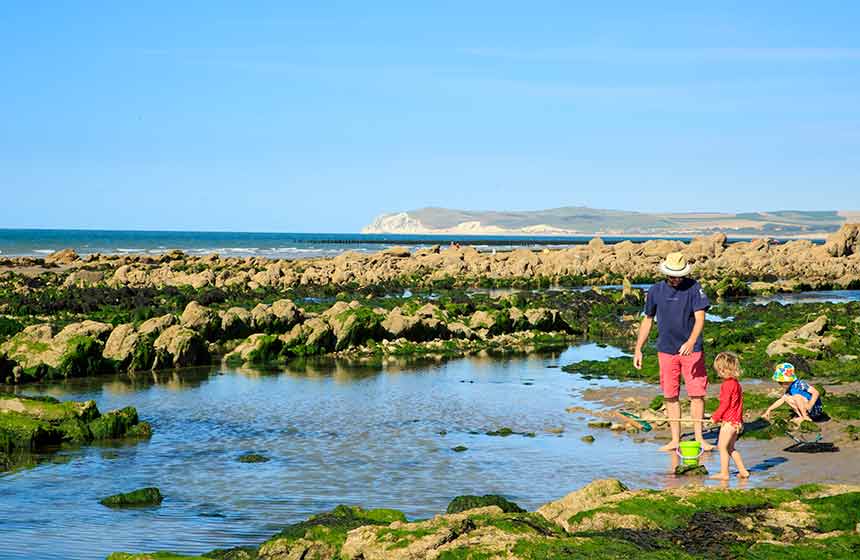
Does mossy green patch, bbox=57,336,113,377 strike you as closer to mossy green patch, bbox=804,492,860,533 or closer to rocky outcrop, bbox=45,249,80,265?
mossy green patch, bbox=804,492,860,533

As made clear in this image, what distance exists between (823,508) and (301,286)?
1658 inches

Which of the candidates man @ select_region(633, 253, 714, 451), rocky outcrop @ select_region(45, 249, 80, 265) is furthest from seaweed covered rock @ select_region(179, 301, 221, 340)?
rocky outcrop @ select_region(45, 249, 80, 265)

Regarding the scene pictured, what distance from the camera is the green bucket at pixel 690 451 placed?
35.3ft

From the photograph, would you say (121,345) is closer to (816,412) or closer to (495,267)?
(816,412)

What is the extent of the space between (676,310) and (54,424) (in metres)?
8.88

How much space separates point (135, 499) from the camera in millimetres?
10562

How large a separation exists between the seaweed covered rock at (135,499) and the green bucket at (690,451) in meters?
5.72

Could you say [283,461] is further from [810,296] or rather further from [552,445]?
[810,296]

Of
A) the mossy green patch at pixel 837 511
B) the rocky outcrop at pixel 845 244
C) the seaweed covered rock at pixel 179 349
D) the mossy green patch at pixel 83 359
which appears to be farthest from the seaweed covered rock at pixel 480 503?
the rocky outcrop at pixel 845 244

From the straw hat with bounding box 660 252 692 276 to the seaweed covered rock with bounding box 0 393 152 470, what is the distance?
27.0 feet

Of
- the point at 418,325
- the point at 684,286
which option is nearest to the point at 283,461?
the point at 684,286

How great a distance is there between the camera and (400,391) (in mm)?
19688

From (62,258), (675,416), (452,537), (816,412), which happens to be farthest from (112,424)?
(62,258)

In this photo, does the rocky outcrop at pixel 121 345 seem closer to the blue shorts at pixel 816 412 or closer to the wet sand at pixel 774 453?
the wet sand at pixel 774 453
